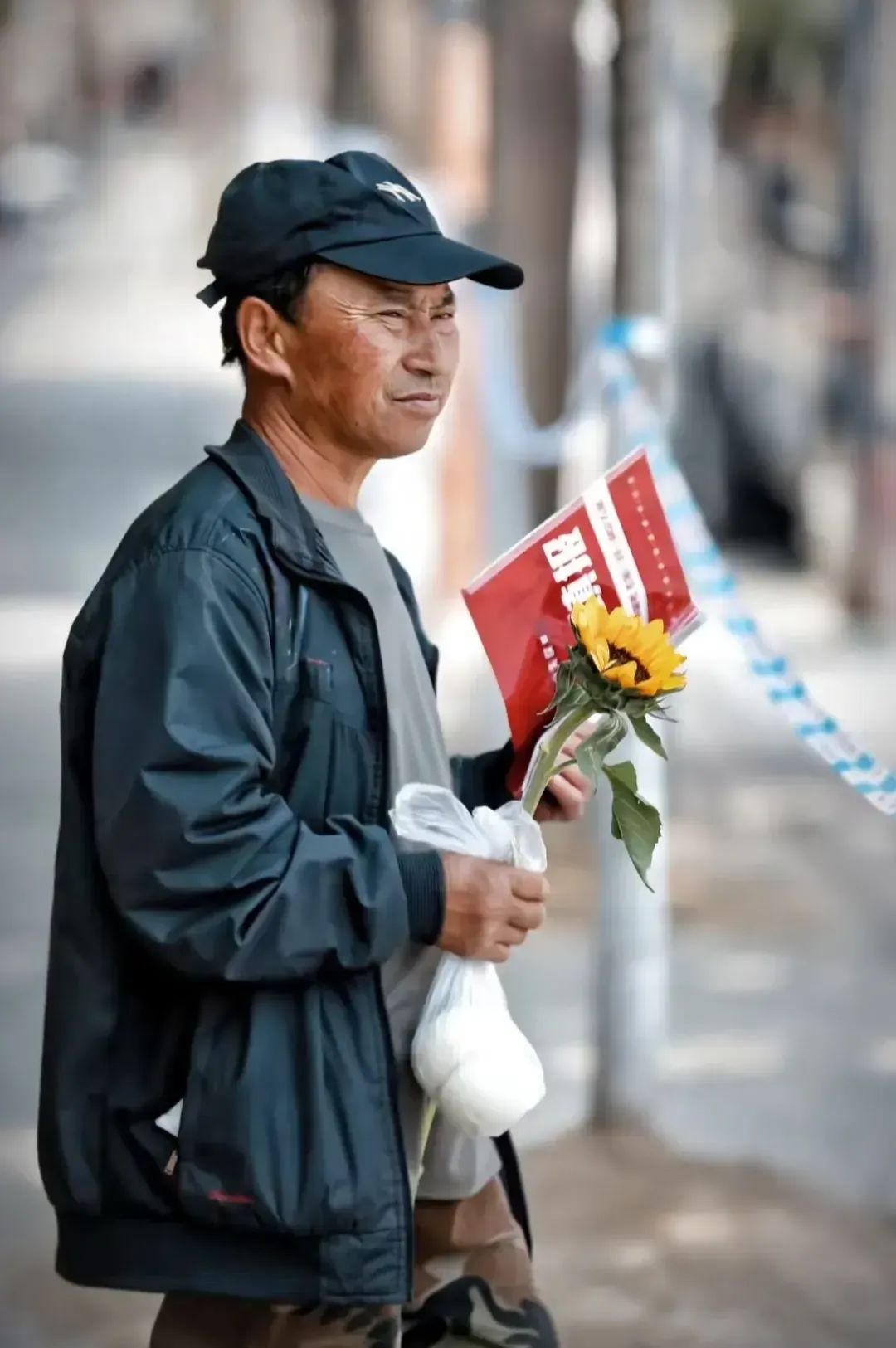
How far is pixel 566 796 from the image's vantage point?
205cm

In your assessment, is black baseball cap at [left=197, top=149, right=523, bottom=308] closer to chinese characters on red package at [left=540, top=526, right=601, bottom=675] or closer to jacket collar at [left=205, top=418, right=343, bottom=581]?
jacket collar at [left=205, top=418, right=343, bottom=581]

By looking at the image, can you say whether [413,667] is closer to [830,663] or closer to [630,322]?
[630,322]

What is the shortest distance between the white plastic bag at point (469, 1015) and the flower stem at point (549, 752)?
36 millimetres

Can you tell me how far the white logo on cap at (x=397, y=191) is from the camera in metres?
1.82

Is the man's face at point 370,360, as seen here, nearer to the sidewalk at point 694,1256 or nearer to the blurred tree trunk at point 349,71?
the sidewalk at point 694,1256

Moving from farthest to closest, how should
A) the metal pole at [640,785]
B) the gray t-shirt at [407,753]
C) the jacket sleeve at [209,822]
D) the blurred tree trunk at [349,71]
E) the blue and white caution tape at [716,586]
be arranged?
the blurred tree trunk at [349,71] → the metal pole at [640,785] → the blue and white caution tape at [716,586] → the gray t-shirt at [407,753] → the jacket sleeve at [209,822]

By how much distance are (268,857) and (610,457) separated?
2273 mm

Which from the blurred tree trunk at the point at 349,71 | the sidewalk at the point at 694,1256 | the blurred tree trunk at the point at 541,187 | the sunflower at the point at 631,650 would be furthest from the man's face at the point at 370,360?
the blurred tree trunk at the point at 349,71

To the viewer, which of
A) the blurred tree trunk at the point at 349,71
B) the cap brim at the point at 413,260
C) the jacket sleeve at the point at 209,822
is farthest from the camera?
the blurred tree trunk at the point at 349,71

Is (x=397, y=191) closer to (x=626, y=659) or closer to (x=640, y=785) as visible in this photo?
(x=626, y=659)

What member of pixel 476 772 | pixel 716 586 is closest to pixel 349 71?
pixel 716 586

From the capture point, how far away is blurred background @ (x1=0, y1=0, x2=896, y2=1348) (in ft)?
Answer: 12.1

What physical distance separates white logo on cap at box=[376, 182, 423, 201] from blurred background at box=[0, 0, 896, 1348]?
199 cm

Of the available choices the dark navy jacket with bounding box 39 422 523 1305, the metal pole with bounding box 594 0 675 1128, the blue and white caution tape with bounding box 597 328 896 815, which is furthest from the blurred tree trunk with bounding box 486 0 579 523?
the dark navy jacket with bounding box 39 422 523 1305
